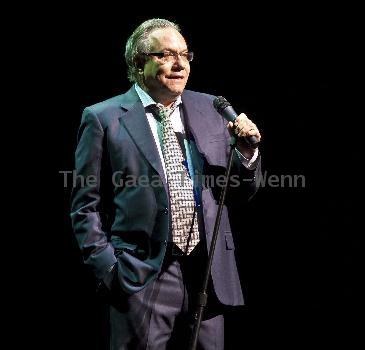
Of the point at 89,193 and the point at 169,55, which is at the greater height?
the point at 169,55

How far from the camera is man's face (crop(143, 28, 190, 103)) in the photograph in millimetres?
2025

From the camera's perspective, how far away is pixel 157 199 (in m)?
1.94

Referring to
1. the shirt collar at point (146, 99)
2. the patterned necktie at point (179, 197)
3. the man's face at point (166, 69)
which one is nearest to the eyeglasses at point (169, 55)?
the man's face at point (166, 69)

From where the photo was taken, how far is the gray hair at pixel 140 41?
2.11 meters

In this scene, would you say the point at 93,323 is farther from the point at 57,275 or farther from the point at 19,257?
the point at 19,257

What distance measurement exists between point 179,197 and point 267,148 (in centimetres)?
105

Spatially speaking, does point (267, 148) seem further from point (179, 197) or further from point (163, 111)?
point (179, 197)

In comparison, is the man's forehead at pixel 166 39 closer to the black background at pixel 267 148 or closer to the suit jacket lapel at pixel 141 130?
the suit jacket lapel at pixel 141 130

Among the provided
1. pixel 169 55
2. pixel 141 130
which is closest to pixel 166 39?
pixel 169 55

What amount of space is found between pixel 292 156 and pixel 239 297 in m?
1.06

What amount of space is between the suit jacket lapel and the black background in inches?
35.0

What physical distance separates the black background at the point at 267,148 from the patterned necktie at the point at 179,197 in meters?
0.93

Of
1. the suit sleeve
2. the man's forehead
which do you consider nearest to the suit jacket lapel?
the suit sleeve

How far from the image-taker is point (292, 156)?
2.82 metres
